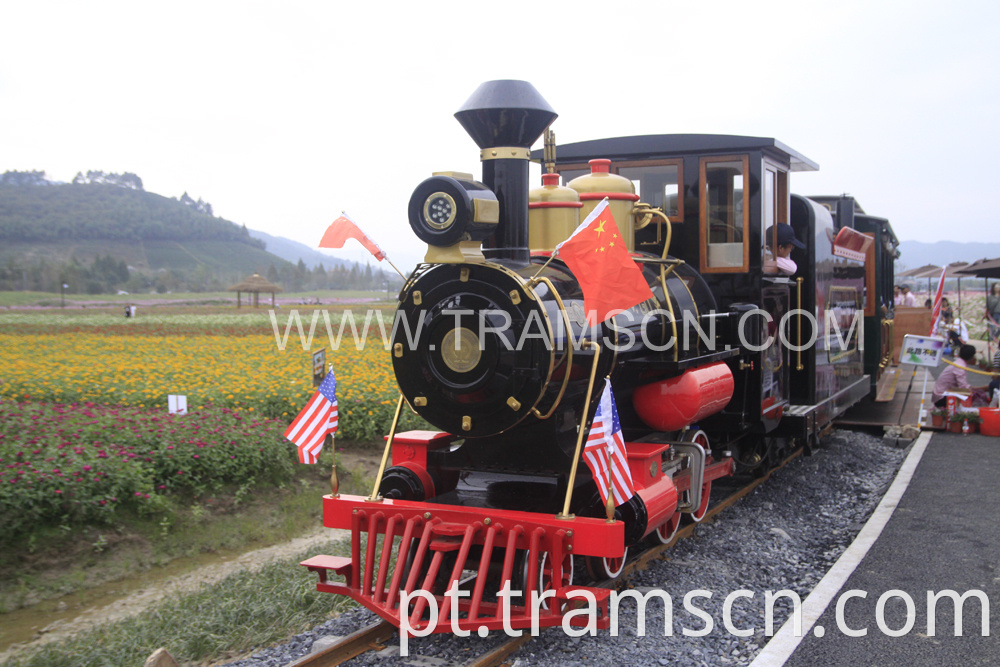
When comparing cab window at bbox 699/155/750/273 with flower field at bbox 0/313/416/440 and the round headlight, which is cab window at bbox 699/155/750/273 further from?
flower field at bbox 0/313/416/440

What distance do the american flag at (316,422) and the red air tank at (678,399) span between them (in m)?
2.04

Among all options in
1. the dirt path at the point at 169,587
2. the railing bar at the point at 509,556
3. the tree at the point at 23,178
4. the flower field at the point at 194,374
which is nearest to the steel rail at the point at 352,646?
the railing bar at the point at 509,556

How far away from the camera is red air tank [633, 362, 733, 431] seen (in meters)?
4.93

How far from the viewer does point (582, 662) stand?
12.2ft

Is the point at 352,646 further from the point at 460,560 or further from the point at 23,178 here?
the point at 23,178

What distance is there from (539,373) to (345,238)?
1727mm

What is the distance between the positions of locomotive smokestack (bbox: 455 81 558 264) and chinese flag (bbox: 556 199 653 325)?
633mm

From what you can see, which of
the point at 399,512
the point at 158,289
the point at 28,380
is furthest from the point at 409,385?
the point at 158,289

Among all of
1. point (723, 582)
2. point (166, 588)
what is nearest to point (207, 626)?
point (166, 588)

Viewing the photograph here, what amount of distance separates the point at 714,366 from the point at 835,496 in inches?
108

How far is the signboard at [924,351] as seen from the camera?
10.4 metres

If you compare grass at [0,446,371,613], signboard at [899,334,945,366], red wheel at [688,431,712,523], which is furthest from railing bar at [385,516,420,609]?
signboard at [899,334,945,366]

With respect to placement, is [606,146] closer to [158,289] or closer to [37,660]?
[37,660]

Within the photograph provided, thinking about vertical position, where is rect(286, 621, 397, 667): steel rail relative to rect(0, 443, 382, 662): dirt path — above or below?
above
